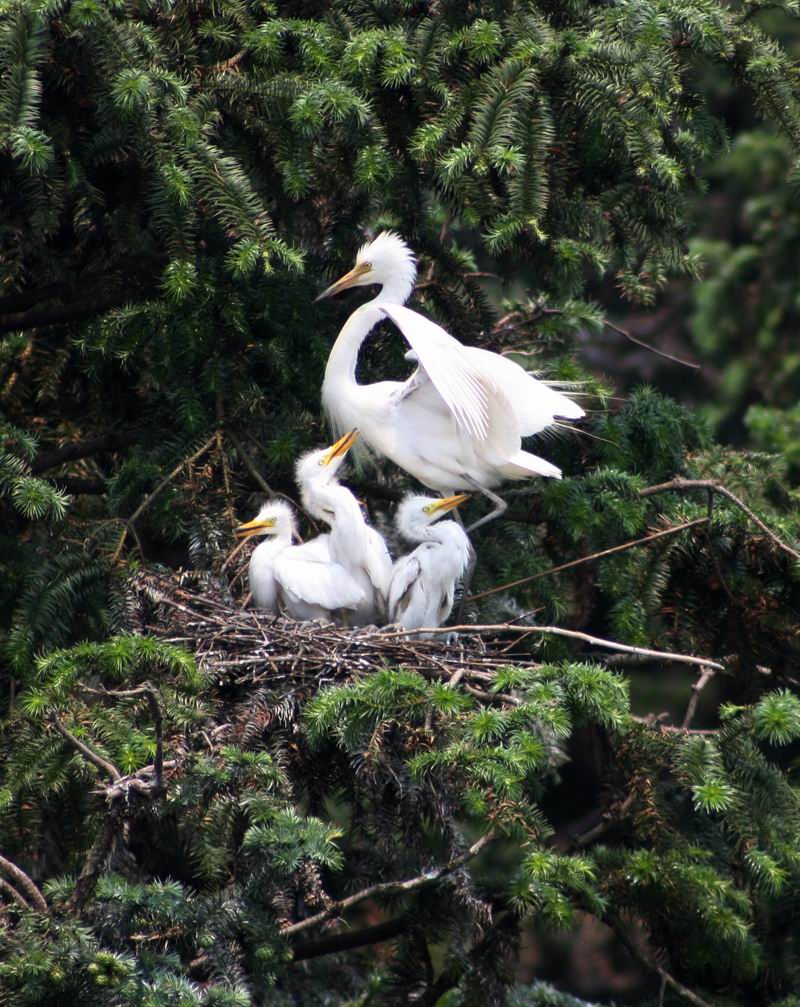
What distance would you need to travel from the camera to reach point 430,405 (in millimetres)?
5141

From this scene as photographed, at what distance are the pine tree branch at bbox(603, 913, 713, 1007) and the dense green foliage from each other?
0.8 inches

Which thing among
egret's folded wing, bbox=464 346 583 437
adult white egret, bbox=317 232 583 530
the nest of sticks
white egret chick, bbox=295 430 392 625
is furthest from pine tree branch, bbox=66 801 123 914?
egret's folded wing, bbox=464 346 583 437

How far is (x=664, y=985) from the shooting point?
4168 mm

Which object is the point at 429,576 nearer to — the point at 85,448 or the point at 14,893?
the point at 85,448

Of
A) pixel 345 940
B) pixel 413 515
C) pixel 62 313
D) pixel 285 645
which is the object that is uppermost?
pixel 62 313

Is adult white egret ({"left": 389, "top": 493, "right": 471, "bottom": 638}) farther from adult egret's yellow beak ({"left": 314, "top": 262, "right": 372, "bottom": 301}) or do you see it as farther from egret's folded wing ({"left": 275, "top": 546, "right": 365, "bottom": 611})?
adult egret's yellow beak ({"left": 314, "top": 262, "right": 372, "bottom": 301})

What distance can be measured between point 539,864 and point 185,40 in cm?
273

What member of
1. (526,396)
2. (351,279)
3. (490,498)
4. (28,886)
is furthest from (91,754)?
(351,279)

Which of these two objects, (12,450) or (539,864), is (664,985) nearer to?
(539,864)

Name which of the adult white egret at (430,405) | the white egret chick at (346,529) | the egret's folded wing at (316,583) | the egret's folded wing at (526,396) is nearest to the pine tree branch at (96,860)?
the egret's folded wing at (316,583)

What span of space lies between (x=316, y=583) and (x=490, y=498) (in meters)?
0.73

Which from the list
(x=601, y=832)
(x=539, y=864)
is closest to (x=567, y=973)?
(x=601, y=832)

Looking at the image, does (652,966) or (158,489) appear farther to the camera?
(158,489)

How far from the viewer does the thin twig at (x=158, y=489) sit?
4.48 metres
